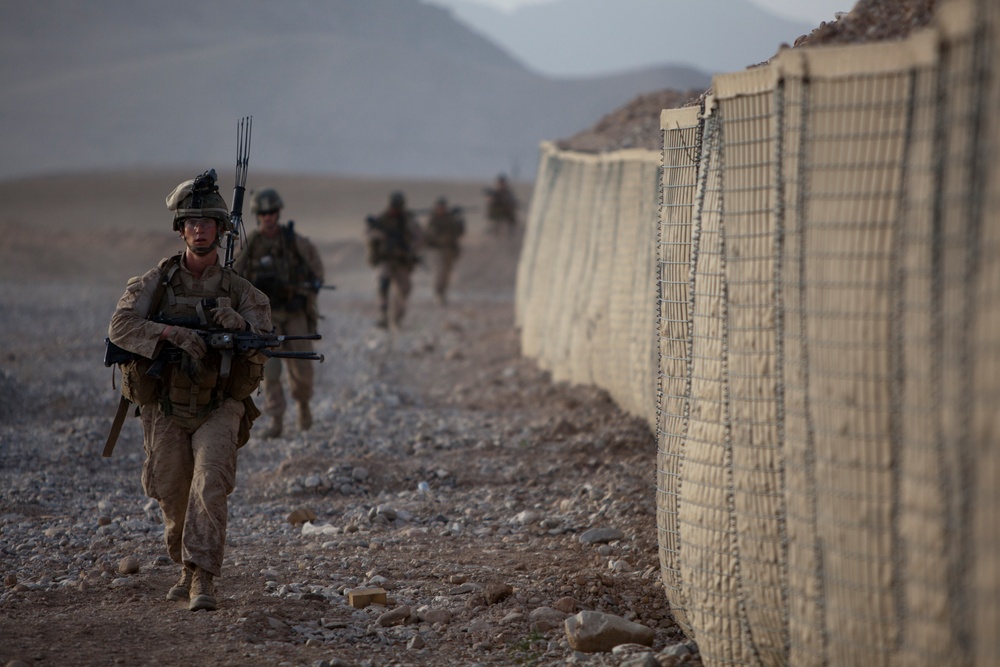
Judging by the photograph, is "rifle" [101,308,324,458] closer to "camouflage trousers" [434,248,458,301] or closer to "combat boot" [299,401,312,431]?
"combat boot" [299,401,312,431]

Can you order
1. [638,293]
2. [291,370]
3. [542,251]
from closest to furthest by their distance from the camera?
[638,293]
[291,370]
[542,251]

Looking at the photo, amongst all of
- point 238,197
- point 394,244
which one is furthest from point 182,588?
point 394,244

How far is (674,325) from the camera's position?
4586 millimetres

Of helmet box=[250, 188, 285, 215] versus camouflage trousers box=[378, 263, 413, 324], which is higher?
helmet box=[250, 188, 285, 215]

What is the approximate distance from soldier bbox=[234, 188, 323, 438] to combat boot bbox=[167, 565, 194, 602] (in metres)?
3.35

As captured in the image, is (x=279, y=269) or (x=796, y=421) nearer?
(x=796, y=421)

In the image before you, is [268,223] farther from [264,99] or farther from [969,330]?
[264,99]

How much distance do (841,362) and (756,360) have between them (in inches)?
16.0

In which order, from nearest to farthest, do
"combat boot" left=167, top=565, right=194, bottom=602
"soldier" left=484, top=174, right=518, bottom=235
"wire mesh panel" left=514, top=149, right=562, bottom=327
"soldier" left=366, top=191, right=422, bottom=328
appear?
"combat boot" left=167, top=565, right=194, bottom=602 < "wire mesh panel" left=514, top=149, right=562, bottom=327 < "soldier" left=366, top=191, right=422, bottom=328 < "soldier" left=484, top=174, right=518, bottom=235

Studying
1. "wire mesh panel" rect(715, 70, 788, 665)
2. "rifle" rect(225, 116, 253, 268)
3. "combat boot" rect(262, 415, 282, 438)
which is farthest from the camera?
"combat boot" rect(262, 415, 282, 438)

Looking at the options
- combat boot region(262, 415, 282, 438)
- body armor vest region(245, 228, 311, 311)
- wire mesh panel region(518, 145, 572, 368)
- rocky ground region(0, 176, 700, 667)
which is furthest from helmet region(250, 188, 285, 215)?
wire mesh panel region(518, 145, 572, 368)

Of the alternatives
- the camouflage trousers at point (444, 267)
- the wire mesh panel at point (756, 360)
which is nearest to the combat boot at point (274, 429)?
the wire mesh panel at point (756, 360)

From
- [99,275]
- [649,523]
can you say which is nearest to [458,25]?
[99,275]

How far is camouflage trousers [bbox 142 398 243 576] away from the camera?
4812 mm
